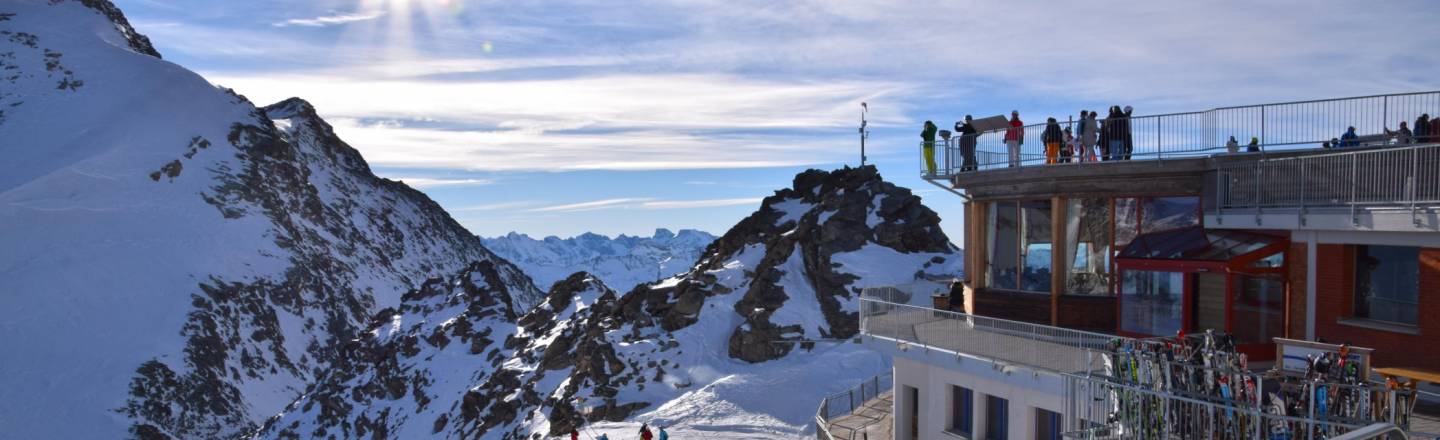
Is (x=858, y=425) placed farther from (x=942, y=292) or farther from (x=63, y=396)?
(x=63, y=396)

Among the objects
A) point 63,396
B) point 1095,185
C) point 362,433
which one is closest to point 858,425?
point 1095,185

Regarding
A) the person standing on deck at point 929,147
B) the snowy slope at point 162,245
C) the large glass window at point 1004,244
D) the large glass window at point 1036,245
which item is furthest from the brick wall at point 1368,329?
the snowy slope at point 162,245

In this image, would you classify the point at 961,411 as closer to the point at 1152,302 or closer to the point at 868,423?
the point at 1152,302

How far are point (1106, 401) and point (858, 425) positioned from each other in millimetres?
10687

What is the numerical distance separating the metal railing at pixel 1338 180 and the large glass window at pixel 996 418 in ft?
17.6

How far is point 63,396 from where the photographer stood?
84.6 meters

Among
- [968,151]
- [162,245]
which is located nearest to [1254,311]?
[968,151]

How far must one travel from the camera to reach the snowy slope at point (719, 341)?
3759 centimetres

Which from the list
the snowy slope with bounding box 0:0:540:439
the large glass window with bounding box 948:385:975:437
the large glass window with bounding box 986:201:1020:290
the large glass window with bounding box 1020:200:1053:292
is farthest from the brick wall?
the snowy slope with bounding box 0:0:540:439

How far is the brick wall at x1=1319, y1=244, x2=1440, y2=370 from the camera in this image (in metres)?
13.7

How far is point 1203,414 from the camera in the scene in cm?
1193

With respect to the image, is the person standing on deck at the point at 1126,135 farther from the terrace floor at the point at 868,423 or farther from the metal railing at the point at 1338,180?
the terrace floor at the point at 868,423

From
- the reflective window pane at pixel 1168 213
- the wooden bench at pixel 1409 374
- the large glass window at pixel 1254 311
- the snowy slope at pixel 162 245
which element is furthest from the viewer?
the snowy slope at pixel 162 245

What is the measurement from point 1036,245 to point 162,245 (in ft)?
403
